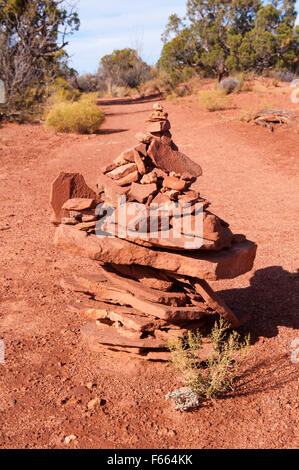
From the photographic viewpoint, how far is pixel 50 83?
78.8ft

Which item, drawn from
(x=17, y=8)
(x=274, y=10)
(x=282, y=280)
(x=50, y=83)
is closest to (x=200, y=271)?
(x=282, y=280)

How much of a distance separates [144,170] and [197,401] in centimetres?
209

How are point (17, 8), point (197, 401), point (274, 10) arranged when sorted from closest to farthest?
point (197, 401) < point (17, 8) < point (274, 10)

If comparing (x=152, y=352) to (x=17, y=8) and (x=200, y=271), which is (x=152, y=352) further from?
(x=17, y=8)

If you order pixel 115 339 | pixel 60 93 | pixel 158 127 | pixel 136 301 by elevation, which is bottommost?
pixel 115 339

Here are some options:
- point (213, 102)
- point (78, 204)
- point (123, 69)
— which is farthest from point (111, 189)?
point (123, 69)

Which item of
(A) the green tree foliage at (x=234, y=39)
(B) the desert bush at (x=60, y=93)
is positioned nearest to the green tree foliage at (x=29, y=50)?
(B) the desert bush at (x=60, y=93)

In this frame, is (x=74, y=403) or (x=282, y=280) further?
(x=282, y=280)

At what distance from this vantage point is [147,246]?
12.9ft

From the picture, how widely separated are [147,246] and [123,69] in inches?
1682

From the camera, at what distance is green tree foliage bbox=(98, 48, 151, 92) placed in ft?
131

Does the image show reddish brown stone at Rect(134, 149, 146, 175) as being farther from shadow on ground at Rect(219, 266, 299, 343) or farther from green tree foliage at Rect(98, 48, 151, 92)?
green tree foliage at Rect(98, 48, 151, 92)

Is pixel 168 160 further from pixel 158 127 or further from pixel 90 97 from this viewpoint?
pixel 90 97

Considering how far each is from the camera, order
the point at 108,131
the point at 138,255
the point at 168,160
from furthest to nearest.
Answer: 1. the point at 108,131
2. the point at 168,160
3. the point at 138,255
